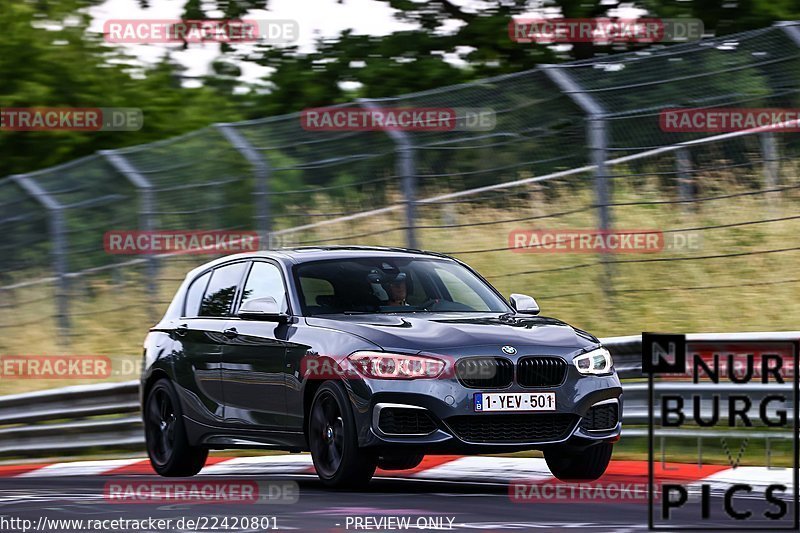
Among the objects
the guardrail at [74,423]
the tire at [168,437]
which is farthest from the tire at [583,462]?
the guardrail at [74,423]

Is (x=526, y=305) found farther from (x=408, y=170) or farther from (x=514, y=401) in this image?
(x=408, y=170)

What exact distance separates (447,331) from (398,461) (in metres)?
0.91

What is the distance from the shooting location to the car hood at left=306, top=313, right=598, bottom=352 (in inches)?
379

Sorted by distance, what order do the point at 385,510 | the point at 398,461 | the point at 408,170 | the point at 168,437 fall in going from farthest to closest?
the point at 408,170, the point at 168,437, the point at 398,461, the point at 385,510

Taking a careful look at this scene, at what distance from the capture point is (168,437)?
472 inches

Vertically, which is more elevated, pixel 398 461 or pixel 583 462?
pixel 398 461

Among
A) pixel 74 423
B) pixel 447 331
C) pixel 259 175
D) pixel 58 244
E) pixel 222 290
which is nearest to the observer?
pixel 447 331

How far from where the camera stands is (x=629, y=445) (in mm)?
11828

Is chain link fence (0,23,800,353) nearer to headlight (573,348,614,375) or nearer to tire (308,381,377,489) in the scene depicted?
headlight (573,348,614,375)

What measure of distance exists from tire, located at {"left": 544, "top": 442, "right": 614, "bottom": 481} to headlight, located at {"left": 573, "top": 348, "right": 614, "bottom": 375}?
460 mm

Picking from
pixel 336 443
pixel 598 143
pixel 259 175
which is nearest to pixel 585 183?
pixel 598 143

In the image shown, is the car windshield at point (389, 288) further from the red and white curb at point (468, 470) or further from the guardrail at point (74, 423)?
the guardrail at point (74, 423)

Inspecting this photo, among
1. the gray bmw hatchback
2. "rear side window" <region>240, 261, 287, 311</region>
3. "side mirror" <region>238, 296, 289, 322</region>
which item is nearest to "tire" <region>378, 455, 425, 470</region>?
the gray bmw hatchback

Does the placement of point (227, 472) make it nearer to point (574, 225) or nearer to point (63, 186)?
point (574, 225)
